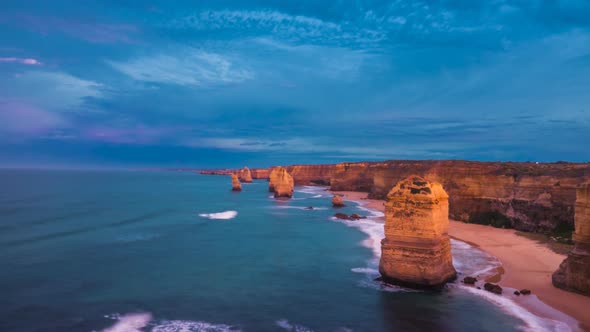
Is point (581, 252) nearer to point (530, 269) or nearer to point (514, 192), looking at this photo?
point (530, 269)

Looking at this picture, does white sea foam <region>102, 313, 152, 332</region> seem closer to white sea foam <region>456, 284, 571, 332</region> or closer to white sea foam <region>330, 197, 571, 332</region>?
white sea foam <region>330, 197, 571, 332</region>

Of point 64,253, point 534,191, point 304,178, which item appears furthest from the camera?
point 304,178

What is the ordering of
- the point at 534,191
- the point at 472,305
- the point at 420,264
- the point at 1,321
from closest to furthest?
the point at 1,321 < the point at 472,305 < the point at 420,264 < the point at 534,191

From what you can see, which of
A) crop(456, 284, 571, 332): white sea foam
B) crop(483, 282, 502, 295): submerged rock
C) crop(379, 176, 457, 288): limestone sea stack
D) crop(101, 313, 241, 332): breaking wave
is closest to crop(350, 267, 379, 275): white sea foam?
crop(379, 176, 457, 288): limestone sea stack

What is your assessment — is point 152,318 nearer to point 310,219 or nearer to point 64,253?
point 64,253

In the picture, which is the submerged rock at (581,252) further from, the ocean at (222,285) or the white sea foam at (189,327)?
the white sea foam at (189,327)

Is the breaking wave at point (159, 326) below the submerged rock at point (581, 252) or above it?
below

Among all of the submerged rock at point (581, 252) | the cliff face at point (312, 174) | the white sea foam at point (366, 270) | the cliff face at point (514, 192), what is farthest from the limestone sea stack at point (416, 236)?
the cliff face at point (312, 174)

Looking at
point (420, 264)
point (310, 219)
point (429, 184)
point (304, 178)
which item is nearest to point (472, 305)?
point (420, 264)
